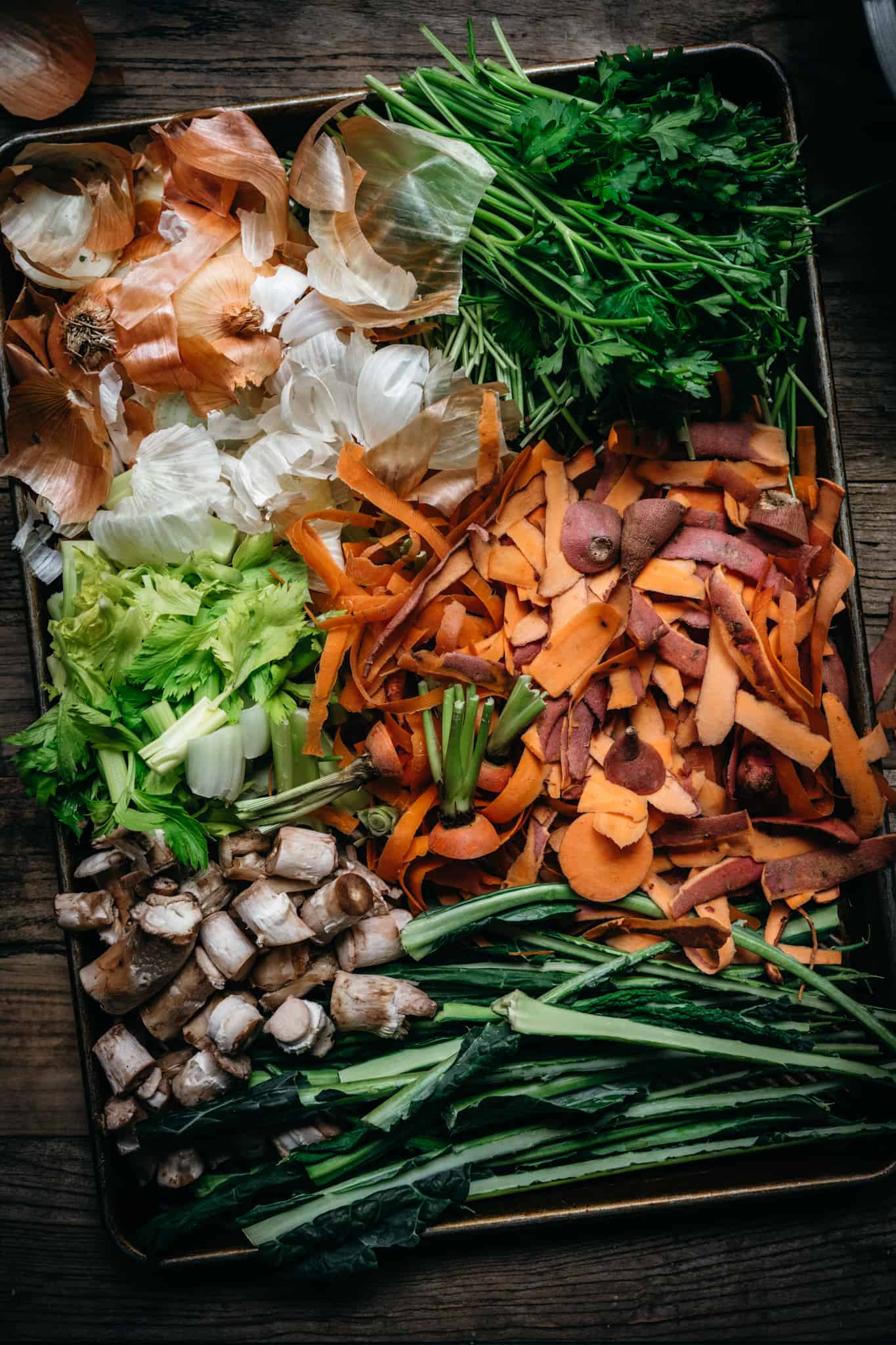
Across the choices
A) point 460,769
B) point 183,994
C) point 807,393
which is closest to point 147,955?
point 183,994

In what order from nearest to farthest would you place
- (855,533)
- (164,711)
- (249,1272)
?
1. (164,711)
2. (249,1272)
3. (855,533)

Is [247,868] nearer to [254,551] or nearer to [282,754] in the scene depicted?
[282,754]

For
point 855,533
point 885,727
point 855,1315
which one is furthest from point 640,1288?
point 855,533

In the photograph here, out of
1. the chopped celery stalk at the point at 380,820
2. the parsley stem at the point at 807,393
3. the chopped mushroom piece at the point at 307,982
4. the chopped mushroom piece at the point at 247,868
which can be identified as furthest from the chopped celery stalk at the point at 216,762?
the parsley stem at the point at 807,393

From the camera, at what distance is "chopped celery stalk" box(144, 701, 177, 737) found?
58.4 inches

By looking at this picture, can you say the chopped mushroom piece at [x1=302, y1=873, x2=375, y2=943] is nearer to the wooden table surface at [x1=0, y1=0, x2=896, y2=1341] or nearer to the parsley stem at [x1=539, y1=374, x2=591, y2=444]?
the wooden table surface at [x1=0, y1=0, x2=896, y2=1341]

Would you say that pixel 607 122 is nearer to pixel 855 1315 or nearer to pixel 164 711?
pixel 164 711

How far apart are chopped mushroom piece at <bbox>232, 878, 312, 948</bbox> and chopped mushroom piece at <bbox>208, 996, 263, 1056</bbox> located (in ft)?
0.35

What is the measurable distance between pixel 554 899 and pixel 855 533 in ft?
3.12

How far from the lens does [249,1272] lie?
1600 millimetres

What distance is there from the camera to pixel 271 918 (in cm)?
145

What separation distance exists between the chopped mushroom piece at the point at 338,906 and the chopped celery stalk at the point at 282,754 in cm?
19

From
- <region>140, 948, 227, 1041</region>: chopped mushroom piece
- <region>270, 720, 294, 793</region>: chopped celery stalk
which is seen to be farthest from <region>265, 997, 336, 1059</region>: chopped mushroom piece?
<region>270, 720, 294, 793</region>: chopped celery stalk

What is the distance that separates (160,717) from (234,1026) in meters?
0.53
